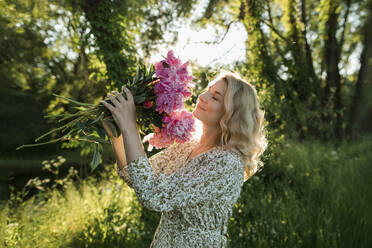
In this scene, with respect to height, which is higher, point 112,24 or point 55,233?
point 112,24

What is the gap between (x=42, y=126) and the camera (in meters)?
8.14

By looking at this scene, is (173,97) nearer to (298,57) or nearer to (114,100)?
(114,100)

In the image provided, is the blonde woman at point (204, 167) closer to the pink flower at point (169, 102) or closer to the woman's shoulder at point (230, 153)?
the woman's shoulder at point (230, 153)

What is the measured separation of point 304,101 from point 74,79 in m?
6.21

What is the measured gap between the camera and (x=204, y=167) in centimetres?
149

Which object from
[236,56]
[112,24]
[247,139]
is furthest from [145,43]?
[247,139]

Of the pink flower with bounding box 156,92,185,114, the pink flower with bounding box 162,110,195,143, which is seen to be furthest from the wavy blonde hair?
the pink flower with bounding box 156,92,185,114

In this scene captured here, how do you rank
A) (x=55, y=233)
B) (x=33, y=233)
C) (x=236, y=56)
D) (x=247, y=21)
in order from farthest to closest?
(x=247, y=21), (x=236, y=56), (x=55, y=233), (x=33, y=233)

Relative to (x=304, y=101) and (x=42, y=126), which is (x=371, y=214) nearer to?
(x=304, y=101)

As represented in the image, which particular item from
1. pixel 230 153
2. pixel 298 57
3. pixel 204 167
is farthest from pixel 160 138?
pixel 298 57

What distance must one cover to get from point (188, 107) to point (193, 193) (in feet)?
7.19

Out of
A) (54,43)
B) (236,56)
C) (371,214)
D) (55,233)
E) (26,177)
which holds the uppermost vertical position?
(54,43)

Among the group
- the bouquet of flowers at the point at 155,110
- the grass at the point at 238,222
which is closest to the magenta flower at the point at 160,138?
the bouquet of flowers at the point at 155,110

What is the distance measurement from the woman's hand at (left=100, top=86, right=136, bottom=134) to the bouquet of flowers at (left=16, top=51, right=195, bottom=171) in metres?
0.05
